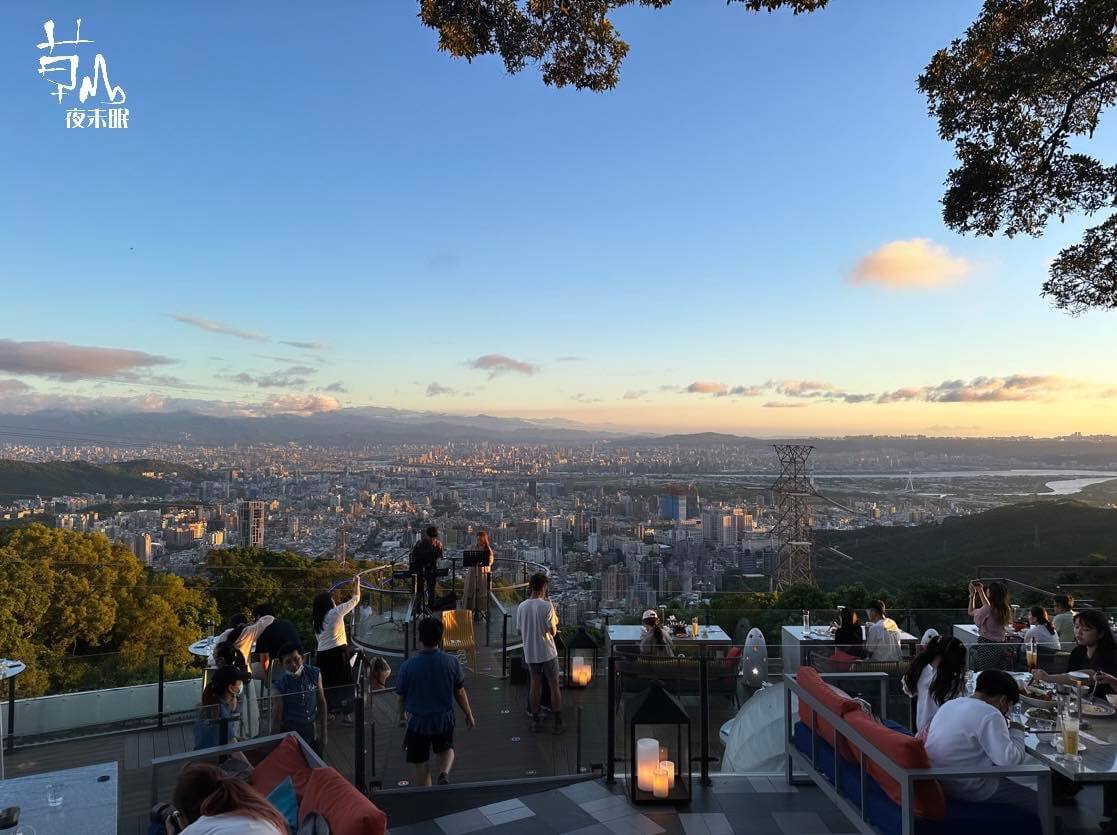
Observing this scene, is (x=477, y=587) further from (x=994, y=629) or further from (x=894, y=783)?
(x=894, y=783)

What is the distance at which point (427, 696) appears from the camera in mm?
4586

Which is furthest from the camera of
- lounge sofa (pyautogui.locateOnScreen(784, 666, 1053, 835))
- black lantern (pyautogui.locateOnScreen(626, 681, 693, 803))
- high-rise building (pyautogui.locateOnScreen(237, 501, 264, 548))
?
high-rise building (pyautogui.locateOnScreen(237, 501, 264, 548))

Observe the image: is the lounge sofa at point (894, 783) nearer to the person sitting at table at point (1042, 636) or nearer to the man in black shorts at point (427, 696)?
the man in black shorts at point (427, 696)

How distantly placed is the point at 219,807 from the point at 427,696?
239 cm

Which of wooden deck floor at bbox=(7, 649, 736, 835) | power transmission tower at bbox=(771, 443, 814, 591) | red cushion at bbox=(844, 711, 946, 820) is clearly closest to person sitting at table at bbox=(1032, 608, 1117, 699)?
red cushion at bbox=(844, 711, 946, 820)

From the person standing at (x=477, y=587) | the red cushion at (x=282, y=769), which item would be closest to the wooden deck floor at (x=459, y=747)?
the red cushion at (x=282, y=769)

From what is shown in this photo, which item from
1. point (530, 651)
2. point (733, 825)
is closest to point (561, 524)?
point (530, 651)

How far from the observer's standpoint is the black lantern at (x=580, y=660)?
718cm

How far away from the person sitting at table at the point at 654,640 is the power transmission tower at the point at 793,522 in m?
10.8

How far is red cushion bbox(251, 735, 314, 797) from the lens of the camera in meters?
3.22

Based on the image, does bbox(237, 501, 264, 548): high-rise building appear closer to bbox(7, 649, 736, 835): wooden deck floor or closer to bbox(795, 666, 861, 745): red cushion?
bbox(7, 649, 736, 835): wooden deck floor

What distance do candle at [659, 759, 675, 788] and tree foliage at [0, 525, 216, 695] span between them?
44.2 feet

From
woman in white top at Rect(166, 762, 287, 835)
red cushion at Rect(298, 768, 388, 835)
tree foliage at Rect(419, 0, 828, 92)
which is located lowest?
red cushion at Rect(298, 768, 388, 835)

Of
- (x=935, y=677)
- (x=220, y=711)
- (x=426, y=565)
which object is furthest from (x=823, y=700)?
(x=426, y=565)
